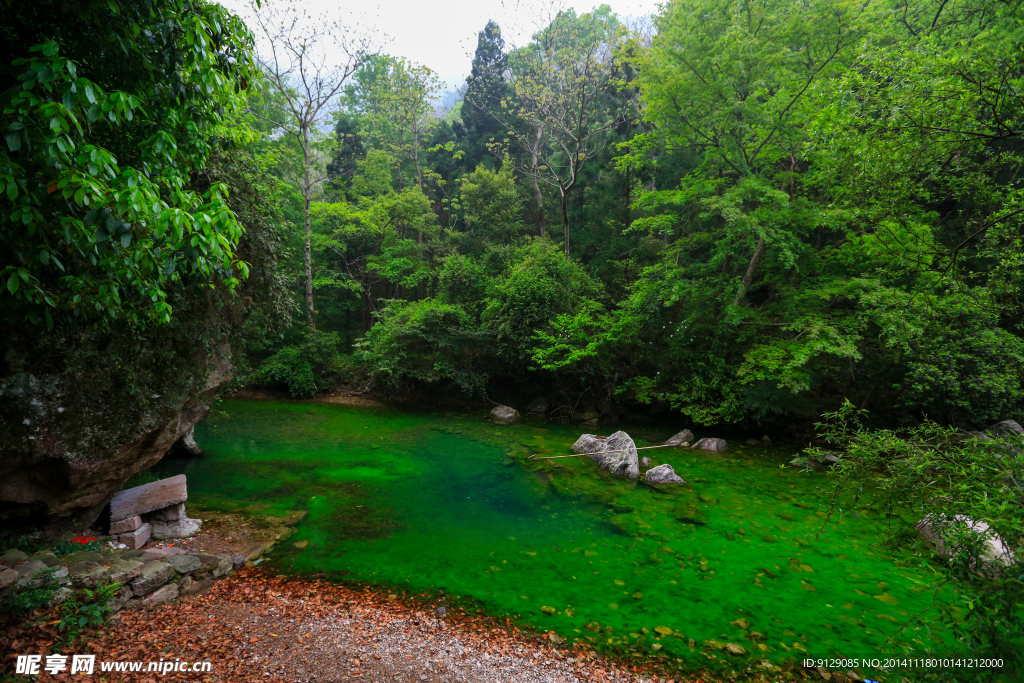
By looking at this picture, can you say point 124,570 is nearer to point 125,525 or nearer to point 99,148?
point 125,525

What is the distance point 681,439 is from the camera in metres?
12.3

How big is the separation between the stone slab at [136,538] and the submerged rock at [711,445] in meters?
12.0

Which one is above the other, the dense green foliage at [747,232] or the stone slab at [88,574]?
the dense green foliage at [747,232]

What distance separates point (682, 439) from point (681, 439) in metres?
0.03

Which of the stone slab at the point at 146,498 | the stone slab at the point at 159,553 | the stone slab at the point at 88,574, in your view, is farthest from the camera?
the stone slab at the point at 146,498

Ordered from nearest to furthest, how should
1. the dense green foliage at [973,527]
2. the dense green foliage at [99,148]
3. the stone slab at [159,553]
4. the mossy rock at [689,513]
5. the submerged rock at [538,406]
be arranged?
the dense green foliage at [973,527], the dense green foliage at [99,148], the stone slab at [159,553], the mossy rock at [689,513], the submerged rock at [538,406]

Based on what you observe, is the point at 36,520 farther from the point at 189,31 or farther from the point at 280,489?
the point at 189,31

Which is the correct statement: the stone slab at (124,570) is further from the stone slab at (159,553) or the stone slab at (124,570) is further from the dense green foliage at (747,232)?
the dense green foliage at (747,232)

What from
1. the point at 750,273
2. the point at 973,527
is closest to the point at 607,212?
the point at 750,273

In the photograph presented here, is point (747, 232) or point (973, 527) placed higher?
point (747, 232)

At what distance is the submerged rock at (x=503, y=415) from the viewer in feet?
49.8

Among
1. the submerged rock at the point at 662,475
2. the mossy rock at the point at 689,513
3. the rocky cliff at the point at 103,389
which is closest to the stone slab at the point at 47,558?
the rocky cliff at the point at 103,389

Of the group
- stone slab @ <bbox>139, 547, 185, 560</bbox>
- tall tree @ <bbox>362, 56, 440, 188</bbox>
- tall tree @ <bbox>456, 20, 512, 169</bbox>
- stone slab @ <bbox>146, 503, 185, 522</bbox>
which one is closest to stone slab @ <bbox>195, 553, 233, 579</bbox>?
stone slab @ <bbox>139, 547, 185, 560</bbox>

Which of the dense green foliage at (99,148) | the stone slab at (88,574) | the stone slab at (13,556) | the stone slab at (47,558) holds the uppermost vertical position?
the dense green foliage at (99,148)
